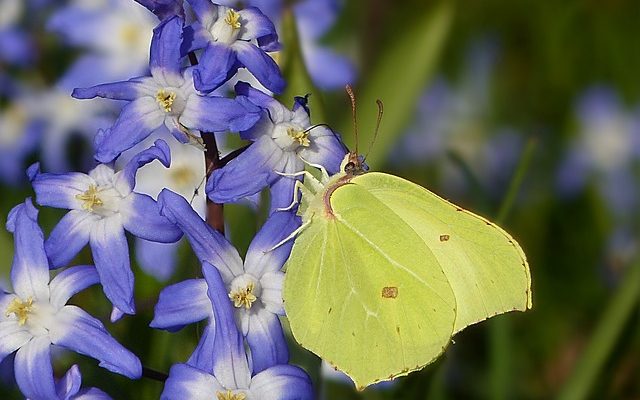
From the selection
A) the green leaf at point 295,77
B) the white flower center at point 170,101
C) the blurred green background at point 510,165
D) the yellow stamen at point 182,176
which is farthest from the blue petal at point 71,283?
the yellow stamen at point 182,176

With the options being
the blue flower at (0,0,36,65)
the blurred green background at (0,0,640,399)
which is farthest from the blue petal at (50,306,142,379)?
the blue flower at (0,0,36,65)

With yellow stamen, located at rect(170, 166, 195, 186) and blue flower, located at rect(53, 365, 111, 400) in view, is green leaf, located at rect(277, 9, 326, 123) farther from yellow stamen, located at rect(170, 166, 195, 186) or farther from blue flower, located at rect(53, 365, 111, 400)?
blue flower, located at rect(53, 365, 111, 400)

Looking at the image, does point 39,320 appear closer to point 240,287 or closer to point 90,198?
point 90,198

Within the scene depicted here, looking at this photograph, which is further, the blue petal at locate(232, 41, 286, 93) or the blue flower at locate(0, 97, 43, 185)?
the blue flower at locate(0, 97, 43, 185)

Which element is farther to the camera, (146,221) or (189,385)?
(146,221)

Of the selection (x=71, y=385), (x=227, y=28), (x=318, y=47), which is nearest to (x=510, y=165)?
(x=318, y=47)

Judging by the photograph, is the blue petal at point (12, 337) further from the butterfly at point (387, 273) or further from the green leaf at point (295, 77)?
the green leaf at point (295, 77)

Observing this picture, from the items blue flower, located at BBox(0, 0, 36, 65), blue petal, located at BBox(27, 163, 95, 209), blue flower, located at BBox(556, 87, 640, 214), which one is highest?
blue petal, located at BBox(27, 163, 95, 209)

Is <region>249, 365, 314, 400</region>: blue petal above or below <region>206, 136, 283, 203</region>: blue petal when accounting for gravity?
below
